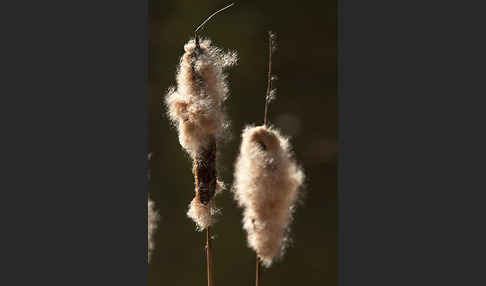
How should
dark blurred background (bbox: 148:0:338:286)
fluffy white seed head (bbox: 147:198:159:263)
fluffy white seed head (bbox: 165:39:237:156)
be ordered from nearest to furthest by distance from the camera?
fluffy white seed head (bbox: 165:39:237:156), dark blurred background (bbox: 148:0:338:286), fluffy white seed head (bbox: 147:198:159:263)

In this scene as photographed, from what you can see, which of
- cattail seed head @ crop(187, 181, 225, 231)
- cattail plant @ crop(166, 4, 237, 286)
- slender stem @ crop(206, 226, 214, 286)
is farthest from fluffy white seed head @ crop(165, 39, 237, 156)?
slender stem @ crop(206, 226, 214, 286)

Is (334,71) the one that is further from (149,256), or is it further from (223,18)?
(149,256)

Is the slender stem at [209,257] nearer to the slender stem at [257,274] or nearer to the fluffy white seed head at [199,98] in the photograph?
the slender stem at [257,274]

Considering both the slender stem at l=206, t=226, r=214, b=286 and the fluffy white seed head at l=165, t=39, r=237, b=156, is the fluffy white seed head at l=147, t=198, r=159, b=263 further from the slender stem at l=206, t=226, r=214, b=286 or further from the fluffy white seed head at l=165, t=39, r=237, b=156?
the fluffy white seed head at l=165, t=39, r=237, b=156

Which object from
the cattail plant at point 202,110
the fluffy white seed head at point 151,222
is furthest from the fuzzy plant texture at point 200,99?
the fluffy white seed head at point 151,222

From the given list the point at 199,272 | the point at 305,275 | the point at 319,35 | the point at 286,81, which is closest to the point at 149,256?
the point at 199,272

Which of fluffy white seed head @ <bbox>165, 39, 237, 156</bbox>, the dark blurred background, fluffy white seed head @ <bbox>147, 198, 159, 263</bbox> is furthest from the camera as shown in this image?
fluffy white seed head @ <bbox>147, 198, 159, 263</bbox>
